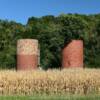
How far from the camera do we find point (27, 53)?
125 feet

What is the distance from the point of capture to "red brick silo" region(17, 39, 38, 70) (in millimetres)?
37938

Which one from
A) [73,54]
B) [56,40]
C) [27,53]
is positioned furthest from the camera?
[56,40]

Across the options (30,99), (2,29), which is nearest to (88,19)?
(2,29)

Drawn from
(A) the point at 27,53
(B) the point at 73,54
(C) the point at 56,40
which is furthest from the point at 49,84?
(C) the point at 56,40

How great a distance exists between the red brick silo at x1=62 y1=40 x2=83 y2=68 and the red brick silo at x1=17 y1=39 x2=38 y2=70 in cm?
313

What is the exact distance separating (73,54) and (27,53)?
4322mm

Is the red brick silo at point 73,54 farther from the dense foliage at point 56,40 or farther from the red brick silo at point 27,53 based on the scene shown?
the dense foliage at point 56,40

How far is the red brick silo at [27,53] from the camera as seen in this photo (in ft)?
124

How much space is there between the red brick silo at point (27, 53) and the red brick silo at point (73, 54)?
313 centimetres

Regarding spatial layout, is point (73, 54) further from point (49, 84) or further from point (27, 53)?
point (49, 84)

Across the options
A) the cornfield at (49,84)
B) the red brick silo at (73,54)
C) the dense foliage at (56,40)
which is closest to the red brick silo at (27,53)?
the red brick silo at (73,54)

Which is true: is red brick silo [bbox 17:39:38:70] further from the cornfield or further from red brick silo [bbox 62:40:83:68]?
the cornfield

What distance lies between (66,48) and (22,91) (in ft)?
45.0

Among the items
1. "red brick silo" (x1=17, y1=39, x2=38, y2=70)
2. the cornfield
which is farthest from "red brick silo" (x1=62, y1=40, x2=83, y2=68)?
the cornfield
